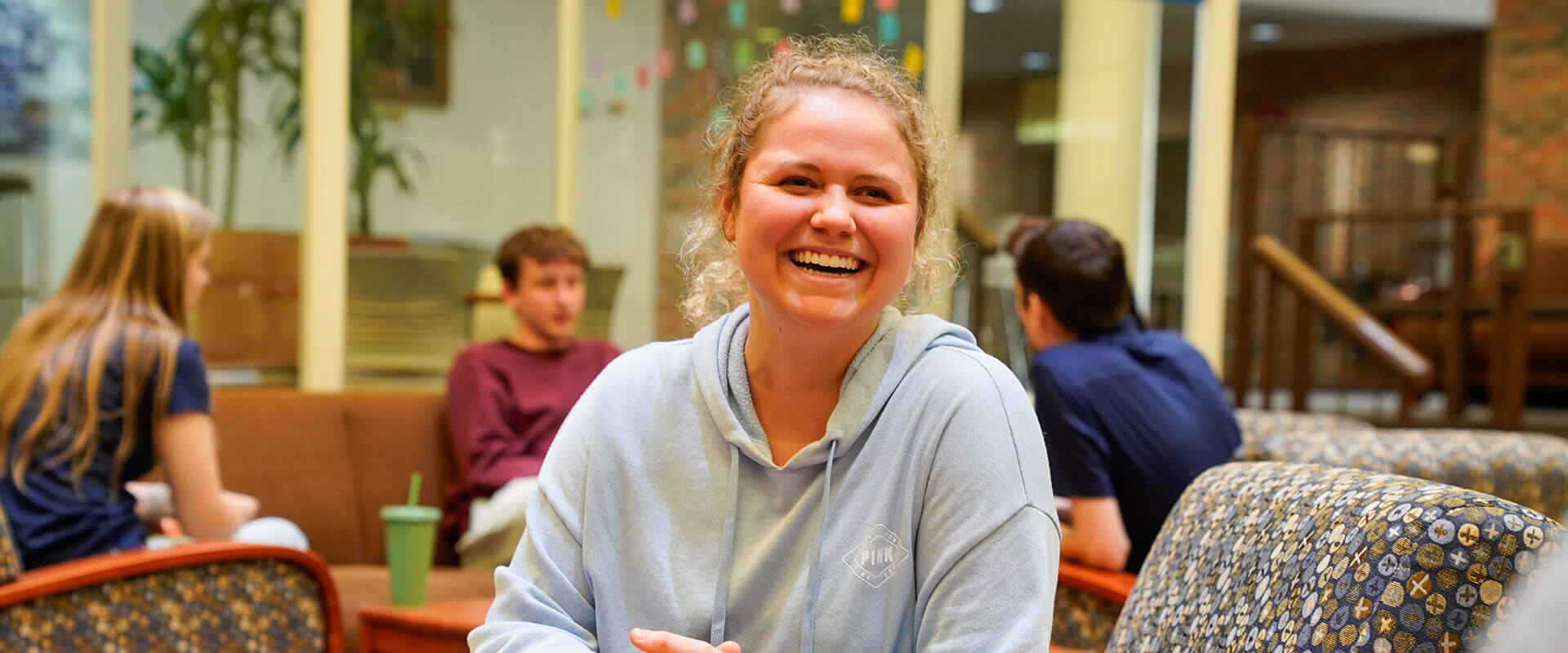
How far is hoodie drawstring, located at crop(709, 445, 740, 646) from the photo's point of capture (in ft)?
4.10

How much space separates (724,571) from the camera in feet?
4.11

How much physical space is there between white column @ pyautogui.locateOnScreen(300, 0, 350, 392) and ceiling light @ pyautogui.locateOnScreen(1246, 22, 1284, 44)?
7.44 metres

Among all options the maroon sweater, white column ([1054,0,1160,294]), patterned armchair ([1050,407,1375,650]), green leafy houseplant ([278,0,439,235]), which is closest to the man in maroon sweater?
the maroon sweater

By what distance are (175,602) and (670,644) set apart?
1.47 m

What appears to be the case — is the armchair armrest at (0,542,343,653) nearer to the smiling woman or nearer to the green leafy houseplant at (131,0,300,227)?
the smiling woman

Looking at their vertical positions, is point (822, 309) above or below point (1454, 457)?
above

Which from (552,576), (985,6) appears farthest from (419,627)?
(985,6)

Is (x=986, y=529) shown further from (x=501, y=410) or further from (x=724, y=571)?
(x=501, y=410)

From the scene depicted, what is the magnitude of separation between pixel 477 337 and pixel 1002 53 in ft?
7.43

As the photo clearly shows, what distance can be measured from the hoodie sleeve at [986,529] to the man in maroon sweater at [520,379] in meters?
2.17

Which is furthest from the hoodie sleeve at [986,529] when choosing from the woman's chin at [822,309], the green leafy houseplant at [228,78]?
the green leafy houseplant at [228,78]

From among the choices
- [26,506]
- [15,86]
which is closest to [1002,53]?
[15,86]

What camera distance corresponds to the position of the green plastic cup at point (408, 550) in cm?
238

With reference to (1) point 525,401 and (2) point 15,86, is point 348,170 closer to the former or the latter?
(2) point 15,86
